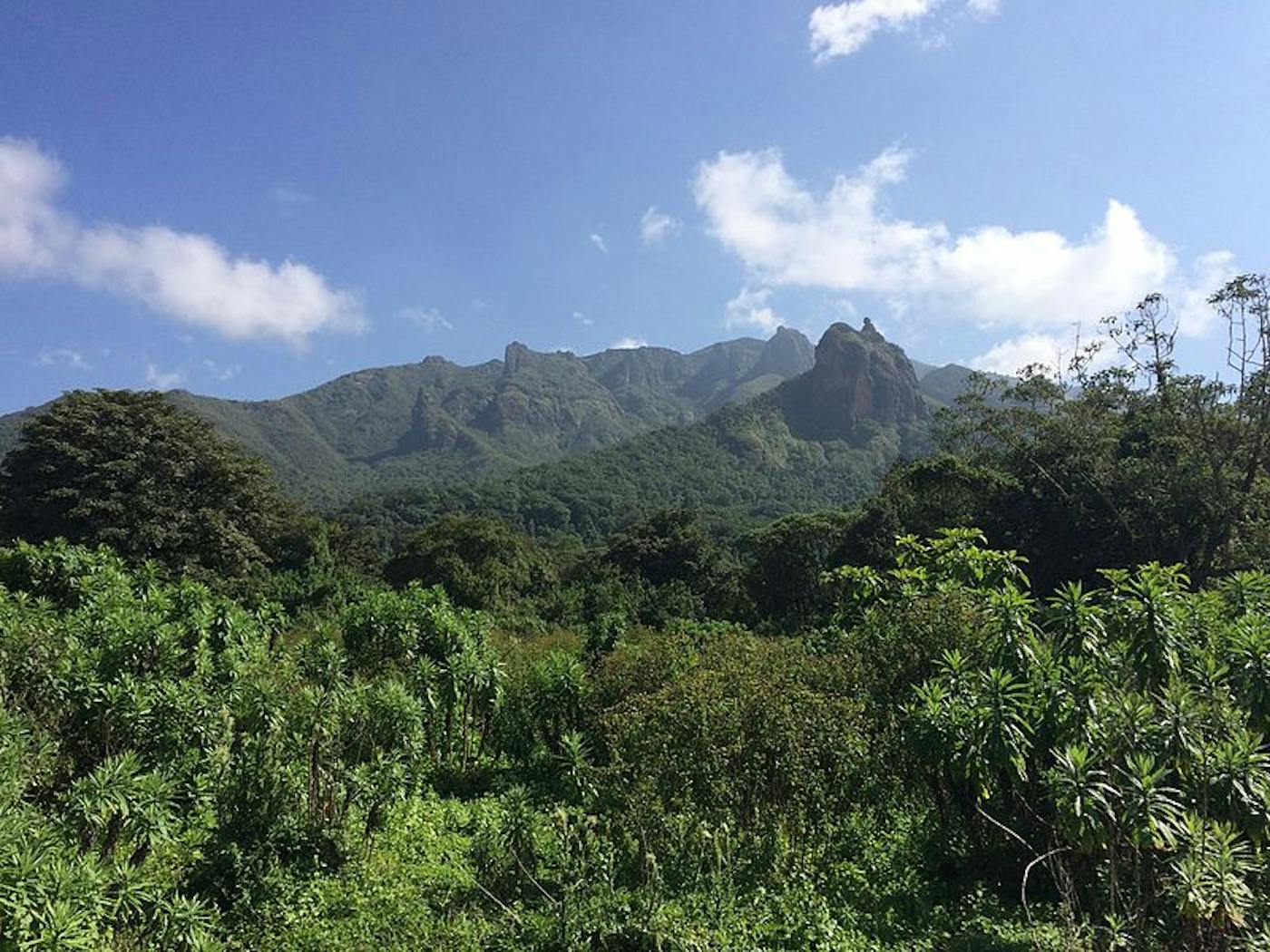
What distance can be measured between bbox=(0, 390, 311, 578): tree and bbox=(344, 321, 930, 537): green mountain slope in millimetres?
32103

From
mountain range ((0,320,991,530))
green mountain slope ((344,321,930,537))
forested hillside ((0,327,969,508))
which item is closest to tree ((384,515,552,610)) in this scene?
green mountain slope ((344,321,930,537))

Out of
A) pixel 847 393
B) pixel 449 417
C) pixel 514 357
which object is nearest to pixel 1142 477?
pixel 847 393

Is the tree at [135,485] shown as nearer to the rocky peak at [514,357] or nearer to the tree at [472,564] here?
the tree at [472,564]

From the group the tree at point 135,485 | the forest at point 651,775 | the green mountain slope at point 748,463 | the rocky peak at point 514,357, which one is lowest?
the forest at point 651,775

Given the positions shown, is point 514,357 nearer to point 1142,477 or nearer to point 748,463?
point 748,463

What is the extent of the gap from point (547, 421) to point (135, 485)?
408 ft

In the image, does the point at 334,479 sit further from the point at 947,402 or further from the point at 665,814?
the point at 665,814

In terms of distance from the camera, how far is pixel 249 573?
22062 millimetres

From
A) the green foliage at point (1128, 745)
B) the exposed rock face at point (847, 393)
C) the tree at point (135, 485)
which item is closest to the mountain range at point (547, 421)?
the exposed rock face at point (847, 393)

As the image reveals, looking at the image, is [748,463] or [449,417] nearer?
[748,463]

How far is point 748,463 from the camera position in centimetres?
8562

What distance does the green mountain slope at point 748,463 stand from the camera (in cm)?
6419

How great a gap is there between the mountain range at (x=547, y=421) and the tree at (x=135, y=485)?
1509 inches

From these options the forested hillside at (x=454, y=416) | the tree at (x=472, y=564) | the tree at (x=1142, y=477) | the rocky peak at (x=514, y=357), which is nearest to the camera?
the tree at (x=1142, y=477)
